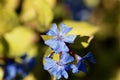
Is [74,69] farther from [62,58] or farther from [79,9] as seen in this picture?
[79,9]

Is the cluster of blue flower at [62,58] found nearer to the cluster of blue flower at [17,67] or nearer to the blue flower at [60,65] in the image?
the blue flower at [60,65]

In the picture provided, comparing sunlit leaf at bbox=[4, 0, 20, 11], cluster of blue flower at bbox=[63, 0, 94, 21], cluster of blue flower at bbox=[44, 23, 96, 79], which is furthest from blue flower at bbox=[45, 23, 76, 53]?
cluster of blue flower at bbox=[63, 0, 94, 21]

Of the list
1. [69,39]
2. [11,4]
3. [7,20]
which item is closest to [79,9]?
[11,4]

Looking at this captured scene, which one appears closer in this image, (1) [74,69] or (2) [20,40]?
(1) [74,69]

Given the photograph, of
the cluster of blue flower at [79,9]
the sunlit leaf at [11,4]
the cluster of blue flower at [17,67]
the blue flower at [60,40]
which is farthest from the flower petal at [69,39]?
the cluster of blue flower at [79,9]

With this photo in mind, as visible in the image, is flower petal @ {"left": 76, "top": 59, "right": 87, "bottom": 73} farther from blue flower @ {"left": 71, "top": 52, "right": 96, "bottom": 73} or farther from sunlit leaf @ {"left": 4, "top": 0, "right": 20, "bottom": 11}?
sunlit leaf @ {"left": 4, "top": 0, "right": 20, "bottom": 11}

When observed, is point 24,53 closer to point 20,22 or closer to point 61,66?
point 20,22

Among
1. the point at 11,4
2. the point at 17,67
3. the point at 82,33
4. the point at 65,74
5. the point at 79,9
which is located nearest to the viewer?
the point at 65,74
